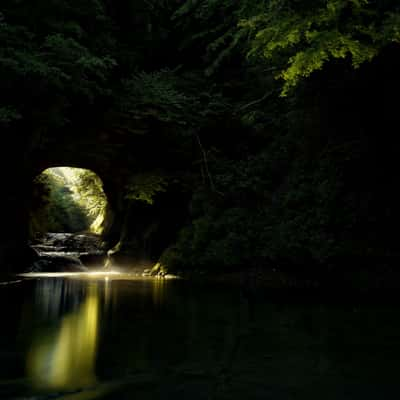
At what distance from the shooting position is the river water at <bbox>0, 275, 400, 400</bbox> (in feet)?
7.19

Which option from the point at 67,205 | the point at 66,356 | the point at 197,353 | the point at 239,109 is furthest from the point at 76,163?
the point at 67,205

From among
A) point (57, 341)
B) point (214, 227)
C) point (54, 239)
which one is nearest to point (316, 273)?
point (214, 227)

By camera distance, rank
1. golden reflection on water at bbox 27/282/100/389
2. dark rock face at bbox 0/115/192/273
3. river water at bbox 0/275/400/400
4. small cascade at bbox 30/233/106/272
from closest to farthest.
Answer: river water at bbox 0/275/400/400, golden reflection on water at bbox 27/282/100/389, dark rock face at bbox 0/115/192/273, small cascade at bbox 30/233/106/272

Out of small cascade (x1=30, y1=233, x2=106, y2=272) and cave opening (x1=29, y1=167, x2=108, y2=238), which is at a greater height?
cave opening (x1=29, y1=167, x2=108, y2=238)

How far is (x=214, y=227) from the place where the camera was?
13.2 metres

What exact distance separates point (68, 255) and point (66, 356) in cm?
1758

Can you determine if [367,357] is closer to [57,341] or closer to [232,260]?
[57,341]

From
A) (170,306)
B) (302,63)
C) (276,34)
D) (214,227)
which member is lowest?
(170,306)

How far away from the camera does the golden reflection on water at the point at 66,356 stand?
231 cm

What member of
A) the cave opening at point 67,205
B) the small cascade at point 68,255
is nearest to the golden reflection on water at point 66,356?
the small cascade at point 68,255

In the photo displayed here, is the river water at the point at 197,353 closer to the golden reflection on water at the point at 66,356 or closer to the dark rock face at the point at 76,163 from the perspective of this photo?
the golden reflection on water at the point at 66,356

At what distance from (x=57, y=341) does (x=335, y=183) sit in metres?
8.14

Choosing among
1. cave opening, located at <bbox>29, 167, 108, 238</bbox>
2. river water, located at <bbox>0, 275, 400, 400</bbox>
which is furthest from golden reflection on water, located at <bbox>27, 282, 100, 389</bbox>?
cave opening, located at <bbox>29, 167, 108, 238</bbox>

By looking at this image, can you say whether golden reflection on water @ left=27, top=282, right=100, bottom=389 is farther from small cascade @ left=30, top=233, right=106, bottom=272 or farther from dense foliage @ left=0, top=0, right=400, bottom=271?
small cascade @ left=30, top=233, right=106, bottom=272
